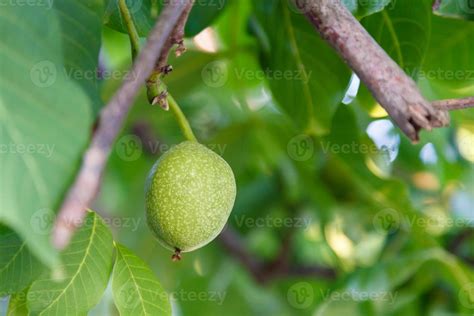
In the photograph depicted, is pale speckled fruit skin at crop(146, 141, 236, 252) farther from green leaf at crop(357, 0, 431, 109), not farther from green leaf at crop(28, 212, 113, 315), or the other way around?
green leaf at crop(357, 0, 431, 109)

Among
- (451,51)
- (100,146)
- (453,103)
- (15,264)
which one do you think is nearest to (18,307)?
(15,264)

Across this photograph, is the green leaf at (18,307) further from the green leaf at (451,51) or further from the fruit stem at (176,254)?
the green leaf at (451,51)

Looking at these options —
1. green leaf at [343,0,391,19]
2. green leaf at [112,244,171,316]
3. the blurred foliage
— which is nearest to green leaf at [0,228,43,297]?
the blurred foliage

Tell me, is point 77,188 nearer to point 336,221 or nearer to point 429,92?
point 429,92

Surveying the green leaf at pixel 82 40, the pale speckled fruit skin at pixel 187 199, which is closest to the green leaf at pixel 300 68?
the pale speckled fruit skin at pixel 187 199

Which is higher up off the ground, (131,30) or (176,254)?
(131,30)

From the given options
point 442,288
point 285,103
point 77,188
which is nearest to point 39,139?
point 77,188

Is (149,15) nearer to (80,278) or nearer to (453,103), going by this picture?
(80,278)
